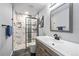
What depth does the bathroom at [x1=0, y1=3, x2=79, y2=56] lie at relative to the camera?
160 cm

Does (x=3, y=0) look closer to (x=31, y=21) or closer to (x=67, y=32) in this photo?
(x=67, y=32)

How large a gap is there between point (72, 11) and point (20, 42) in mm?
2885

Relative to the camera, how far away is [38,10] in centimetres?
334

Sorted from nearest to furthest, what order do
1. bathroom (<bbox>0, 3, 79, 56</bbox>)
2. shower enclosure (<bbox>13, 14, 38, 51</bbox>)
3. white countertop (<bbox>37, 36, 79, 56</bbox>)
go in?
white countertop (<bbox>37, 36, 79, 56</bbox>), bathroom (<bbox>0, 3, 79, 56</bbox>), shower enclosure (<bbox>13, 14, 38, 51</bbox>)

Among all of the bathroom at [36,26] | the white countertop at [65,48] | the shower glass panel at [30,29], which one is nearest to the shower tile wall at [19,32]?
the bathroom at [36,26]

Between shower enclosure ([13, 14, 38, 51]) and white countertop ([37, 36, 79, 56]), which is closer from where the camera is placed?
white countertop ([37, 36, 79, 56])

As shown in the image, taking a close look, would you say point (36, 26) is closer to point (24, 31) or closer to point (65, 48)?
point (24, 31)

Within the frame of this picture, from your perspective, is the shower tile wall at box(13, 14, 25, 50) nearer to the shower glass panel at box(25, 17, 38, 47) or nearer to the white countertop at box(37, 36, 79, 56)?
the shower glass panel at box(25, 17, 38, 47)

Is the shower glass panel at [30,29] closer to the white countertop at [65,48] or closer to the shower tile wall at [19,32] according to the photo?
the shower tile wall at [19,32]

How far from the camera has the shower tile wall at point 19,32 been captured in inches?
145

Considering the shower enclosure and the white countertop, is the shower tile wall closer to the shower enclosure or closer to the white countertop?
the shower enclosure

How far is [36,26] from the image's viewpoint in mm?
3660

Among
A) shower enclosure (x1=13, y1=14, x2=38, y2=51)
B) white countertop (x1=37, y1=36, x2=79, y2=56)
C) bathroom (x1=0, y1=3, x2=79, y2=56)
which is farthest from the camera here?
shower enclosure (x1=13, y1=14, x2=38, y2=51)

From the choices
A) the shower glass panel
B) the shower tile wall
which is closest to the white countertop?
the shower glass panel
